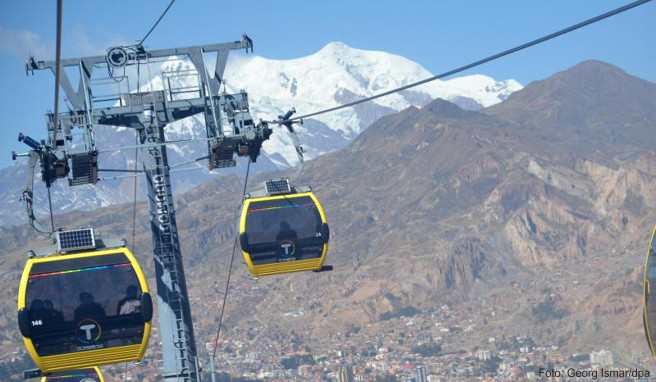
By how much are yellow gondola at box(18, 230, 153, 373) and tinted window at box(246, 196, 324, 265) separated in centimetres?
547

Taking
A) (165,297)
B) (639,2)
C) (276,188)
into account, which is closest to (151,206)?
(165,297)

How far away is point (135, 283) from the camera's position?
28.3 m

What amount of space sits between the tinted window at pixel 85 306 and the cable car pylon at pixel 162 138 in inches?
51.2

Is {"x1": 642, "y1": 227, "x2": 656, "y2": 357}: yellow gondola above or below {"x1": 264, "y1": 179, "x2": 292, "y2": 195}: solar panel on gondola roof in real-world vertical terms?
below

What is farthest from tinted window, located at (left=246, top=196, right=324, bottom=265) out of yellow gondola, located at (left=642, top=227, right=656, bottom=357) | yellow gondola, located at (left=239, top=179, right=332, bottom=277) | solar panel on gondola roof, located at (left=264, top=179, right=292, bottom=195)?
yellow gondola, located at (left=642, top=227, right=656, bottom=357)

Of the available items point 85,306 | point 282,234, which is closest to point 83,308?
point 85,306

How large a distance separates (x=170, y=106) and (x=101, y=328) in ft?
18.0

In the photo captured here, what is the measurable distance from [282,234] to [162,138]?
438cm

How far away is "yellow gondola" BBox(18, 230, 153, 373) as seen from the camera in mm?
28094

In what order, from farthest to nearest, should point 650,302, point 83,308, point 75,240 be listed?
point 75,240 → point 83,308 → point 650,302

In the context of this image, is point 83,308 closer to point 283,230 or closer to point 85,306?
point 85,306

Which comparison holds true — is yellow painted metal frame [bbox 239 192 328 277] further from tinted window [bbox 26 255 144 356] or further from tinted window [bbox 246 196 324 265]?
tinted window [bbox 26 255 144 356]

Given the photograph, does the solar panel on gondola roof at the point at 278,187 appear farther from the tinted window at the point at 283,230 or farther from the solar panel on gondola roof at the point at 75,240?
the solar panel on gondola roof at the point at 75,240

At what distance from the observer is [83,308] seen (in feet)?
93.4
